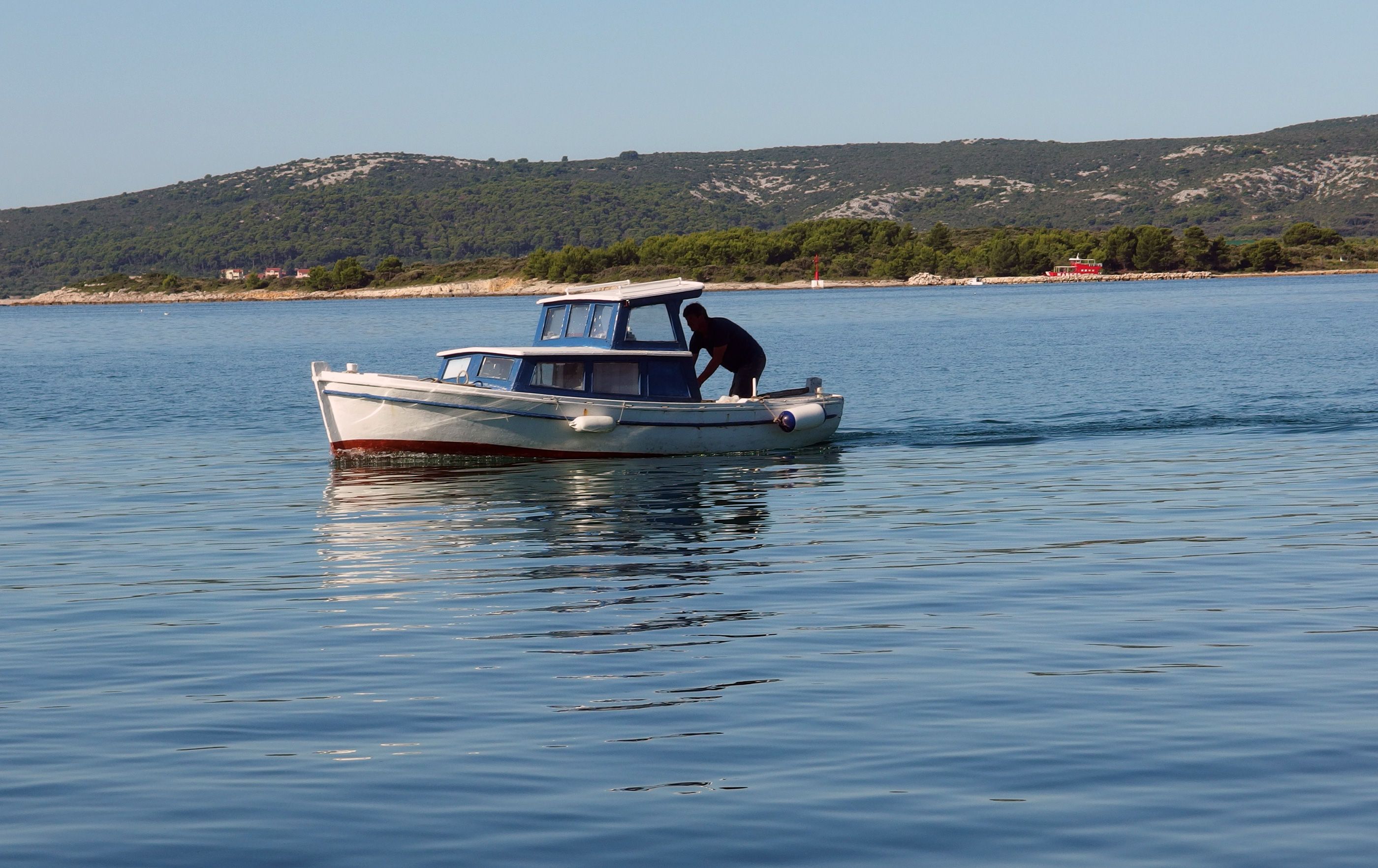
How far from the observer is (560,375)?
26.0 metres

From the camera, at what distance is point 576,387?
2614cm

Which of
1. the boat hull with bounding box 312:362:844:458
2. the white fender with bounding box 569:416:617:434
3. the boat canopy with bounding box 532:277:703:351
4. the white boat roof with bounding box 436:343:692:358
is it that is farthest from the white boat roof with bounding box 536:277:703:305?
the white fender with bounding box 569:416:617:434

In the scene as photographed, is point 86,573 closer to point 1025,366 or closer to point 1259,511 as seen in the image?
point 1259,511

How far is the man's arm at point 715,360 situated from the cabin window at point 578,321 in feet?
7.43

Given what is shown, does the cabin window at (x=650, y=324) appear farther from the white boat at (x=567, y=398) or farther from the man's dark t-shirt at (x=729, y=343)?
the man's dark t-shirt at (x=729, y=343)

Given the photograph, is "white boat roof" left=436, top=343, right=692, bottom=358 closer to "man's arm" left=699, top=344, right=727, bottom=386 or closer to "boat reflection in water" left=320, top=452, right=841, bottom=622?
"man's arm" left=699, top=344, right=727, bottom=386

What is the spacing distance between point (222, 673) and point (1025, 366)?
43995 millimetres

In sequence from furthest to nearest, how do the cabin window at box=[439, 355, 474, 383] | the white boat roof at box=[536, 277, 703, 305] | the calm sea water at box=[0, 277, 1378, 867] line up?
the cabin window at box=[439, 355, 474, 383] < the white boat roof at box=[536, 277, 703, 305] < the calm sea water at box=[0, 277, 1378, 867]

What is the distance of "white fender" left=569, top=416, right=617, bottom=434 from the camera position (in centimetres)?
2581

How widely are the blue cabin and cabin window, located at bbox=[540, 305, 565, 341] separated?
21 millimetres

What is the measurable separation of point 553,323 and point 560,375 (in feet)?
6.56

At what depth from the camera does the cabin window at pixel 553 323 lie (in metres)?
27.5

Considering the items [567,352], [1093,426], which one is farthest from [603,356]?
[1093,426]

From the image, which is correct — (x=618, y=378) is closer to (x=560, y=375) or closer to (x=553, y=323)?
(x=560, y=375)
